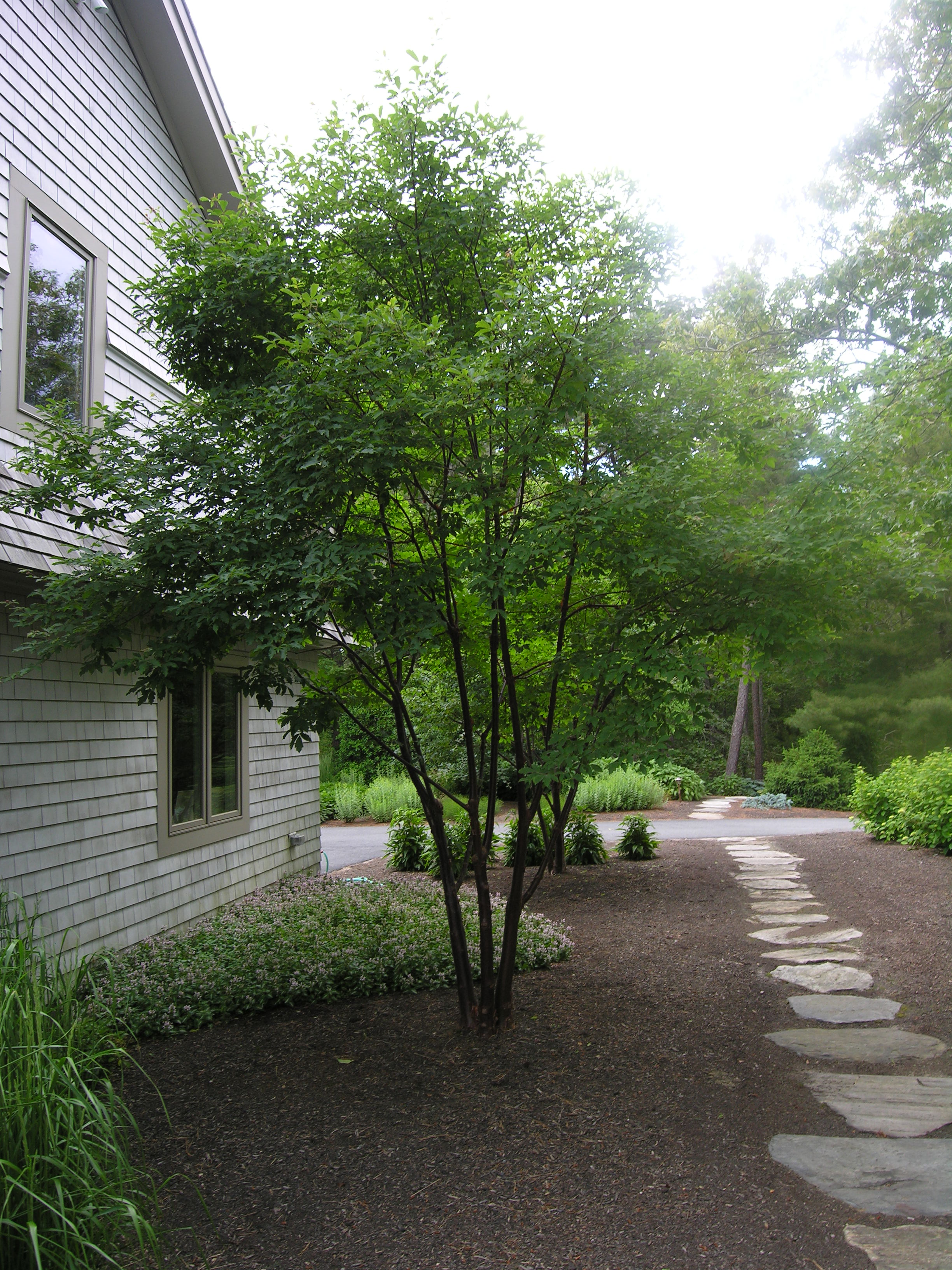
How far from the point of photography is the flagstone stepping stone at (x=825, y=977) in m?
5.36

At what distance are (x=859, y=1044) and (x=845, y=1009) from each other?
56 cm

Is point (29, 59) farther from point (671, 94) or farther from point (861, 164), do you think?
point (671, 94)

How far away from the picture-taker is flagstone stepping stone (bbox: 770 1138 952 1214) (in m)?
2.87

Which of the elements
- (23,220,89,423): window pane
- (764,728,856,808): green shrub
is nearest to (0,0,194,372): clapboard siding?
(23,220,89,423): window pane

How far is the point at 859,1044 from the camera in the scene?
4434mm

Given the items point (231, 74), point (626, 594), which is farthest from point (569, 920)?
point (231, 74)

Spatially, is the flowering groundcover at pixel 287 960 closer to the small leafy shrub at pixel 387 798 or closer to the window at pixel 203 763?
the window at pixel 203 763

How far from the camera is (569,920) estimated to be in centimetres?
729

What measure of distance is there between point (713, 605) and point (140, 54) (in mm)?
6501

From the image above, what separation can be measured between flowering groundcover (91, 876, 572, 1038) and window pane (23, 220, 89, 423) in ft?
11.3

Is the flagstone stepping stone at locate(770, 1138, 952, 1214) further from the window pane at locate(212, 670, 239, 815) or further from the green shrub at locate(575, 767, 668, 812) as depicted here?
the green shrub at locate(575, 767, 668, 812)

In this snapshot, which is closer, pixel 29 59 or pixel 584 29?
pixel 29 59

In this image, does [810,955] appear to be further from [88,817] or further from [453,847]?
[88,817]

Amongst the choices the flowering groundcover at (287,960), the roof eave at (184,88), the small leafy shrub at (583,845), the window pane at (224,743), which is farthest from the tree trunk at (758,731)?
the roof eave at (184,88)
